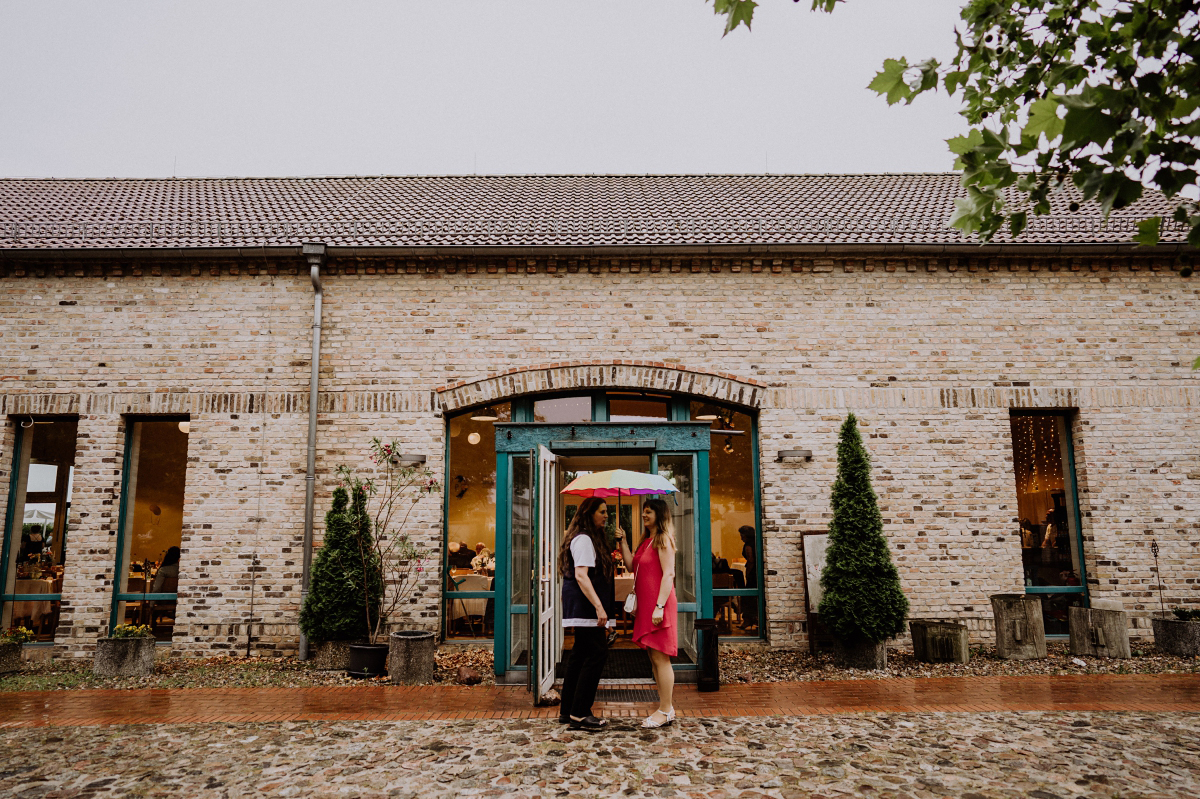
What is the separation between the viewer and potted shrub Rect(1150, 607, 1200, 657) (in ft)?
28.7

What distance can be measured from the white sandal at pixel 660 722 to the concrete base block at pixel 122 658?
619cm

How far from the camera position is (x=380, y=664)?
26.9 ft

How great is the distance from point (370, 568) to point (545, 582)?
290 cm

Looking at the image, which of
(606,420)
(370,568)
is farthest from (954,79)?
(370,568)

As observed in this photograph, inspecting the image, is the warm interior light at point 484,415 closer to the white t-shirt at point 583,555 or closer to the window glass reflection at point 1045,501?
the white t-shirt at point 583,555

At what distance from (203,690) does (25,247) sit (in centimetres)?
667

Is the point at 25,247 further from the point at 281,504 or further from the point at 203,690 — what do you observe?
the point at 203,690

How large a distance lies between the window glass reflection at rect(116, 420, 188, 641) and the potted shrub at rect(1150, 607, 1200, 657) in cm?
1287

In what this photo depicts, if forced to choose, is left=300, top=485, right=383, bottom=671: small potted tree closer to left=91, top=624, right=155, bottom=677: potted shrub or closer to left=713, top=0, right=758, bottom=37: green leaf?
left=91, top=624, right=155, bottom=677: potted shrub

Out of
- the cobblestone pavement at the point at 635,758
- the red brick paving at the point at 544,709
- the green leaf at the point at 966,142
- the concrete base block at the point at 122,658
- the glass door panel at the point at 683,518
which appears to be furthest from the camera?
the concrete base block at the point at 122,658

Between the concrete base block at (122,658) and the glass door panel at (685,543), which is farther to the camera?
the concrete base block at (122,658)

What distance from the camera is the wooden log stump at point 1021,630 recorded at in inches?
343

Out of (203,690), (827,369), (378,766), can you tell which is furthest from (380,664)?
(827,369)

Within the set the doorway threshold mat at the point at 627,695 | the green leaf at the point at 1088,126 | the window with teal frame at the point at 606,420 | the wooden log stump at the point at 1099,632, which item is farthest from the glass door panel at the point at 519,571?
the wooden log stump at the point at 1099,632
